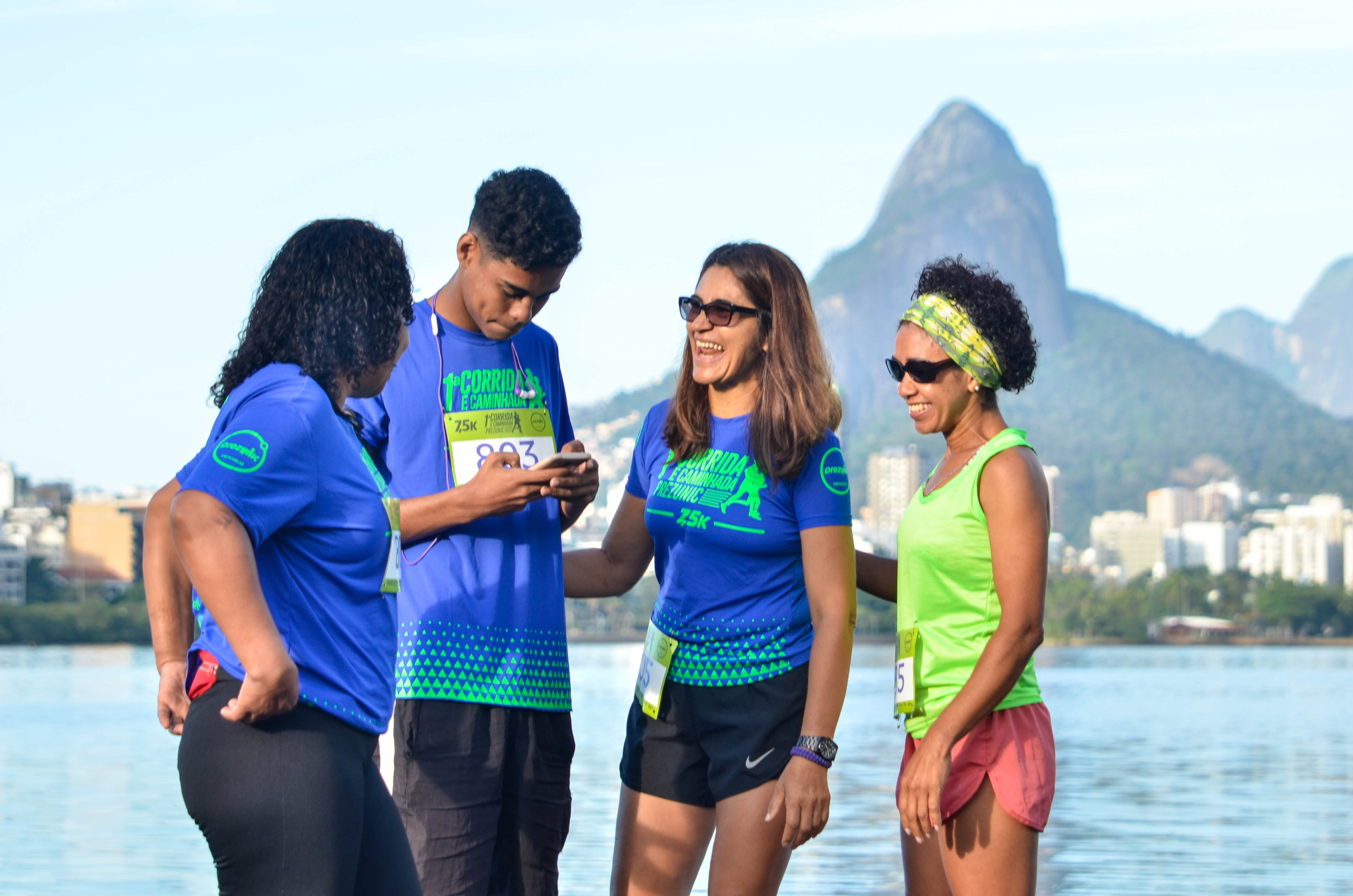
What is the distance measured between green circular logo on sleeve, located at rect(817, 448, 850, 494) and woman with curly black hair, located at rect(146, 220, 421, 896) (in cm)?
102

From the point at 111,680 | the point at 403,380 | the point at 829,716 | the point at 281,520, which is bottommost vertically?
the point at 111,680

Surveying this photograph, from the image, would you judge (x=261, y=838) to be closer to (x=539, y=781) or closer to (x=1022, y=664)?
(x=539, y=781)

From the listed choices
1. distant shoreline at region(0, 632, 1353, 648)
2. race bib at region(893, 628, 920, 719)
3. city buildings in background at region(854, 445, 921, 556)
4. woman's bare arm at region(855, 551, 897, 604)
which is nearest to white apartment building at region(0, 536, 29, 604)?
distant shoreline at region(0, 632, 1353, 648)

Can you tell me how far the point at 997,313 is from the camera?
3.06 m

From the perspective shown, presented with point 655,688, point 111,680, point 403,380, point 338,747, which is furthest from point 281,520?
point 111,680

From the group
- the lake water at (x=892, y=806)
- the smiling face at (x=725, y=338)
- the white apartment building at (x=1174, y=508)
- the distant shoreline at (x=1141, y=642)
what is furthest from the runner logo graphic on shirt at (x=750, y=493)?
the white apartment building at (x=1174, y=508)

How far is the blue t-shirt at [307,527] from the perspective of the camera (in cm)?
230

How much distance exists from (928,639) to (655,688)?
644 mm

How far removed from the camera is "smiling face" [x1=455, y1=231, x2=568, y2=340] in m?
3.22

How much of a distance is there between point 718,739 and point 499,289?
1053 mm

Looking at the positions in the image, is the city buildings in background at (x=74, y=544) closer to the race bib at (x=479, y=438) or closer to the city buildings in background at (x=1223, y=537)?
the city buildings in background at (x=1223, y=537)

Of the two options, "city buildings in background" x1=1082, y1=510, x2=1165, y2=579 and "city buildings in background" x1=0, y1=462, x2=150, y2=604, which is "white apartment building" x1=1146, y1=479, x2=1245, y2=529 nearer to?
"city buildings in background" x1=1082, y1=510, x2=1165, y2=579

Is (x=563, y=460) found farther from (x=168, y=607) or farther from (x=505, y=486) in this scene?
(x=168, y=607)

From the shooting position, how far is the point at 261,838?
229 centimetres
